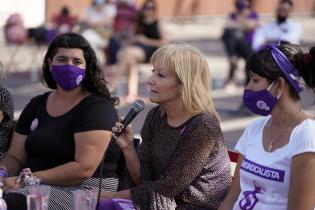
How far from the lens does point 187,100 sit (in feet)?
14.0

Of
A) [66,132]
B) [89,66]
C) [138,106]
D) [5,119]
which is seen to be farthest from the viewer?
[5,119]

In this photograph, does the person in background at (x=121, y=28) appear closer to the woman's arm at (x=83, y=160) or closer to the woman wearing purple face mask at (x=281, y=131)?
the woman's arm at (x=83, y=160)

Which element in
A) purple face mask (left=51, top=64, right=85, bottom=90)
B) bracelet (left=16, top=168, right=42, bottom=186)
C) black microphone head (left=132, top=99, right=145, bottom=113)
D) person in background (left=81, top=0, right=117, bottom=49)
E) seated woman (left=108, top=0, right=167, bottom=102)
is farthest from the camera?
person in background (left=81, top=0, right=117, bottom=49)

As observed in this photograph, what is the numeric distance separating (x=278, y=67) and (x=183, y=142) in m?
0.79

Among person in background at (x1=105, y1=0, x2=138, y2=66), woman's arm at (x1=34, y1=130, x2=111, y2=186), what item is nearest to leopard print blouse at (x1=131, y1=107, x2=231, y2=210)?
woman's arm at (x1=34, y1=130, x2=111, y2=186)

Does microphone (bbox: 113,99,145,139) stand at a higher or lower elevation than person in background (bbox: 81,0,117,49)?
higher

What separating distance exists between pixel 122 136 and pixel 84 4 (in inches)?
617

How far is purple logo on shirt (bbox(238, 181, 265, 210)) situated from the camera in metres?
3.76

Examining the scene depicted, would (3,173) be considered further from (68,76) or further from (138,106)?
(138,106)

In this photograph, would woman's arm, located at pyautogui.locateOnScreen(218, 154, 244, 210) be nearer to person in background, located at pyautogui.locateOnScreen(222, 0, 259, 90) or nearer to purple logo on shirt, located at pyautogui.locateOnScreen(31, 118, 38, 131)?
purple logo on shirt, located at pyautogui.locateOnScreen(31, 118, 38, 131)

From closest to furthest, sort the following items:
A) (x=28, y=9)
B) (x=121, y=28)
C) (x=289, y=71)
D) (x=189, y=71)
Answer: (x=289, y=71) < (x=189, y=71) < (x=121, y=28) < (x=28, y=9)

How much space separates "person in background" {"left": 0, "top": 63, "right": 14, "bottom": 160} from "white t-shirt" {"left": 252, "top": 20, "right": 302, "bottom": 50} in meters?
5.93

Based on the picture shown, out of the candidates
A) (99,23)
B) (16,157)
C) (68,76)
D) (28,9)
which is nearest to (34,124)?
(16,157)

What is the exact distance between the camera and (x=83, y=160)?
181 inches
